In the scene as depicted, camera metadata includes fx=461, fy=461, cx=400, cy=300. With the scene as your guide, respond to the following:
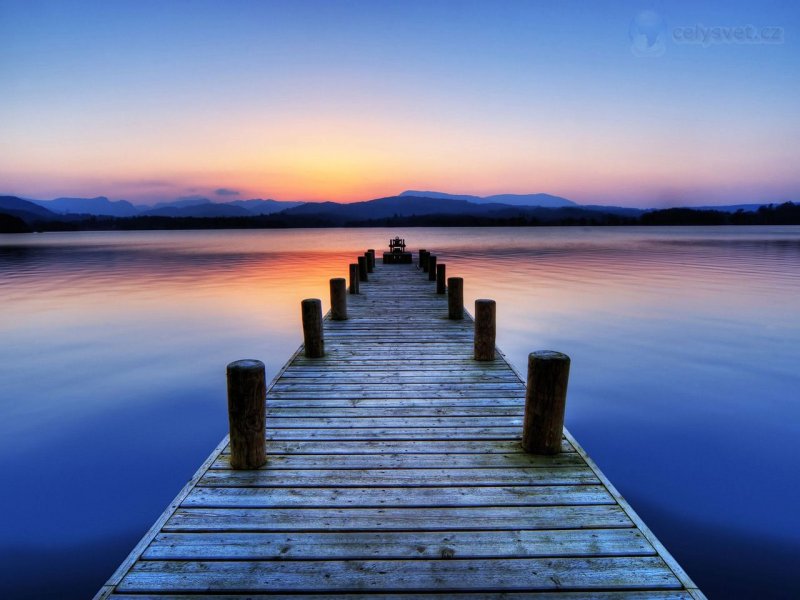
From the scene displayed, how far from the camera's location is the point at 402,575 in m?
2.91

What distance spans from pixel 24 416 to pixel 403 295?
8.94 metres

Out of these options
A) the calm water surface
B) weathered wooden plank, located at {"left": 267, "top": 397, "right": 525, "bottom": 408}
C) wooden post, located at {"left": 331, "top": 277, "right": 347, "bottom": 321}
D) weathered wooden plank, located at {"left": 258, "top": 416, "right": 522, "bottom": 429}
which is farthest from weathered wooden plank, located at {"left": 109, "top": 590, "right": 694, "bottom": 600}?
wooden post, located at {"left": 331, "top": 277, "right": 347, "bottom": 321}

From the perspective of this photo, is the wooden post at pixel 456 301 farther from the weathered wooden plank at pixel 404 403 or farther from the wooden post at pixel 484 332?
the weathered wooden plank at pixel 404 403

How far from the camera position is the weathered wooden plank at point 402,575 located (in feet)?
9.28

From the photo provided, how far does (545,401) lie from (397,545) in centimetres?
187

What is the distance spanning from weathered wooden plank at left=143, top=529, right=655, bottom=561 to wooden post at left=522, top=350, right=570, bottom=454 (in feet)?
3.56

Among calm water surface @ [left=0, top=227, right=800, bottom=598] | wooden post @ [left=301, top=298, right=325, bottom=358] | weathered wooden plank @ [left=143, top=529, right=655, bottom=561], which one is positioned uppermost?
wooden post @ [left=301, top=298, right=325, bottom=358]

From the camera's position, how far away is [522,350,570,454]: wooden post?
13.7 feet

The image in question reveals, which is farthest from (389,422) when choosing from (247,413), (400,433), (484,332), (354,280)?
(354,280)

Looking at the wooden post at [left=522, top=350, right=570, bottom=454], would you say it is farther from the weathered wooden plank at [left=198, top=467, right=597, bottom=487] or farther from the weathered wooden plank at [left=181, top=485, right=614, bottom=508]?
the weathered wooden plank at [left=181, top=485, right=614, bottom=508]

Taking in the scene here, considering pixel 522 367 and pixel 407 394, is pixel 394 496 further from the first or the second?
pixel 522 367

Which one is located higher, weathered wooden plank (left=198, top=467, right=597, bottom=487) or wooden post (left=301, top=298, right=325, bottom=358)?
wooden post (left=301, top=298, right=325, bottom=358)

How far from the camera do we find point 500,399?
5660mm

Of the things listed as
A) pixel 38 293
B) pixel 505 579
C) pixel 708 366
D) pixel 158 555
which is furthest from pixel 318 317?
pixel 38 293
